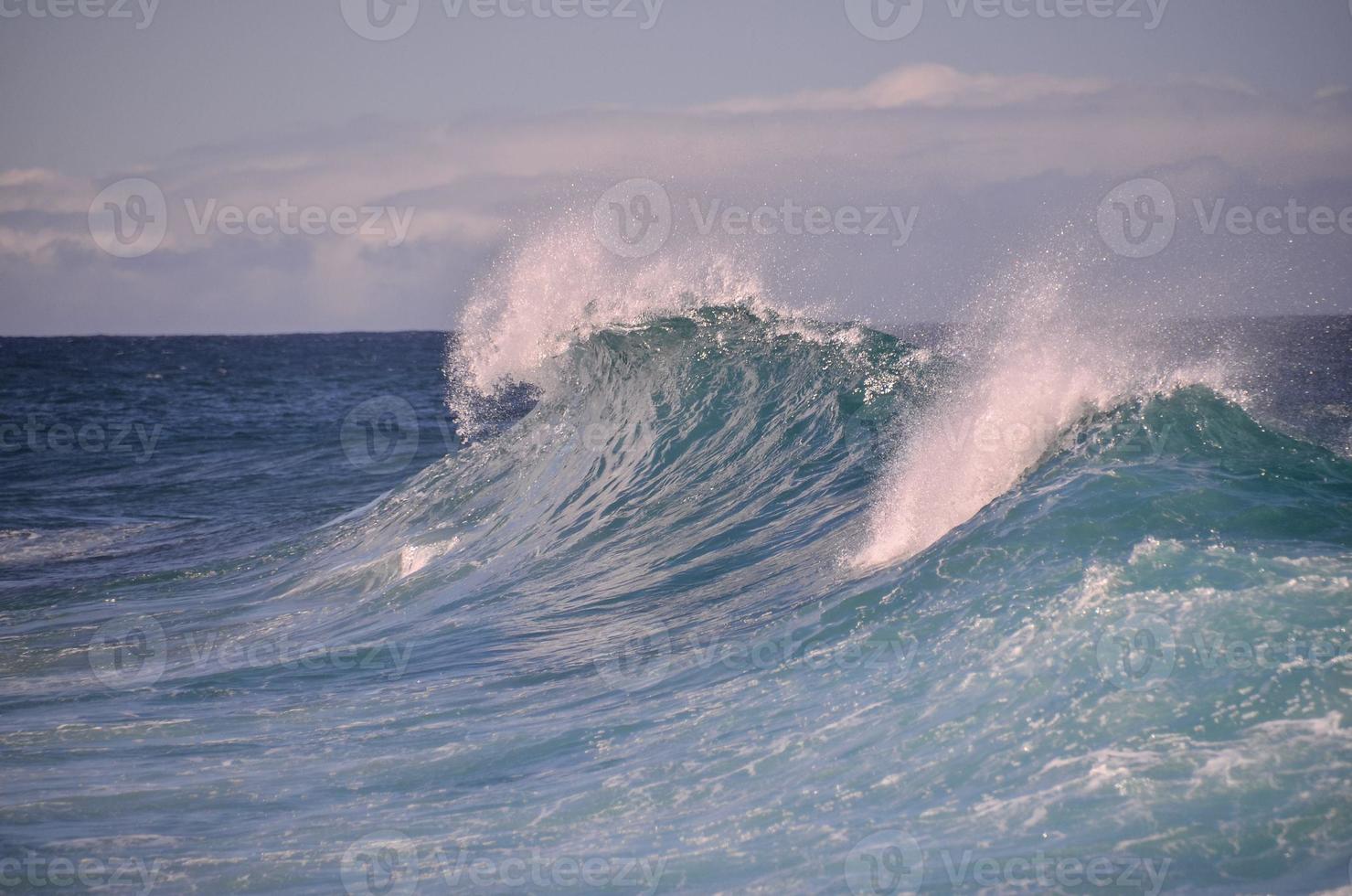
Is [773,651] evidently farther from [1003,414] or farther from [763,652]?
[1003,414]

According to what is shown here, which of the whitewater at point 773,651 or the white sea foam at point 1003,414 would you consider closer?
the whitewater at point 773,651

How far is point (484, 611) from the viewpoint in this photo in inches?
337

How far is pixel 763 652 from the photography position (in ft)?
20.7

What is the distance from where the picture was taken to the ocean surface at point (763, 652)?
4184mm

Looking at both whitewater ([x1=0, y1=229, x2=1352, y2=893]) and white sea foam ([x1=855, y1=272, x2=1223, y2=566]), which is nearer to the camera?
whitewater ([x1=0, y1=229, x2=1352, y2=893])

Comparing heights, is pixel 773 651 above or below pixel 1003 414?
below

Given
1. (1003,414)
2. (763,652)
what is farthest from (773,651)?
(1003,414)

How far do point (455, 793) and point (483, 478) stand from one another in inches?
302

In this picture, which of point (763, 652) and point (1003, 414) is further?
point (1003, 414)

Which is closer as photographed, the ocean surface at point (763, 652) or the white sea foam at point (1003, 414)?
the ocean surface at point (763, 652)

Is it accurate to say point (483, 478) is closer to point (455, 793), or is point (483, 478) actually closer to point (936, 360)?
point (936, 360)

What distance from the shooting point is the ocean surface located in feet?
13.7

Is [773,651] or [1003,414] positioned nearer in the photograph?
[773,651]

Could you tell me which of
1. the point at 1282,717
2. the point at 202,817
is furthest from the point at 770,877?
the point at 202,817
